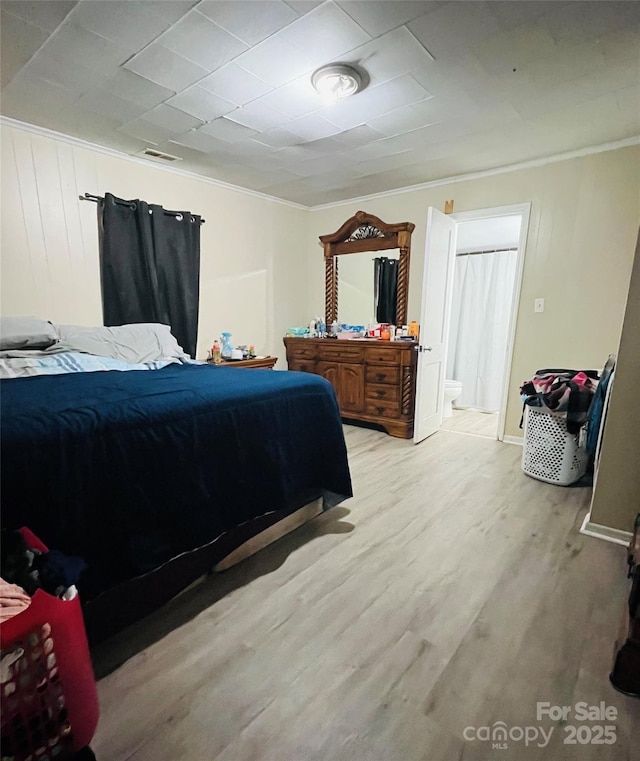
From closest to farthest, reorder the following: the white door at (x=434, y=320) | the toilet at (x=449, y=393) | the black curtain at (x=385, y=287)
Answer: the white door at (x=434, y=320) < the black curtain at (x=385, y=287) < the toilet at (x=449, y=393)

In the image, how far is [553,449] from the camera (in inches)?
102

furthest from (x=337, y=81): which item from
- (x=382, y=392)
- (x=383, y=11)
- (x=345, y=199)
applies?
(x=382, y=392)

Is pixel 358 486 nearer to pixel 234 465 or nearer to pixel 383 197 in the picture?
pixel 234 465

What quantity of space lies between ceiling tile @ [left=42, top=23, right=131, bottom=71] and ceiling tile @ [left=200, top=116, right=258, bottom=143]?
2.25 feet

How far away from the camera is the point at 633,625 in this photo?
119 centimetres

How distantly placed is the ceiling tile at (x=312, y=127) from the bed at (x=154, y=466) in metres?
1.62

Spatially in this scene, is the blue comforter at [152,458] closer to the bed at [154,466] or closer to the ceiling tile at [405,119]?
the bed at [154,466]

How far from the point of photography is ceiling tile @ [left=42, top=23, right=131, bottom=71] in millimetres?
1682

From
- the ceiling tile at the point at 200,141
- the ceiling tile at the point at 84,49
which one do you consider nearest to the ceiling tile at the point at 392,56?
the ceiling tile at the point at 84,49

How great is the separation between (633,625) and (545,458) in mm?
1572

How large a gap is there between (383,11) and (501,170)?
218cm

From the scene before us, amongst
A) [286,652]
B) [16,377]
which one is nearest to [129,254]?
[16,377]

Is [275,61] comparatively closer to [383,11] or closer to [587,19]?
[383,11]

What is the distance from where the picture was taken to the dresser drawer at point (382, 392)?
3.66 meters
